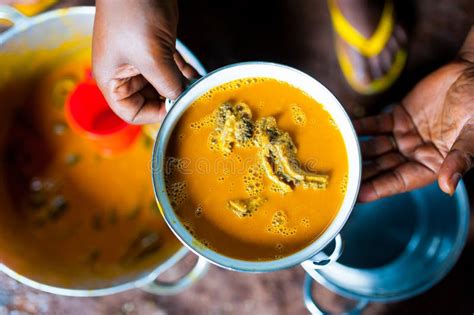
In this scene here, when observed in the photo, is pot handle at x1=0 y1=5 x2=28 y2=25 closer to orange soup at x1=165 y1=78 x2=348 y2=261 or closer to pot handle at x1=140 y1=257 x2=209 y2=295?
orange soup at x1=165 y1=78 x2=348 y2=261

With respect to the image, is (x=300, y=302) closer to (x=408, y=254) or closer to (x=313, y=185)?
(x=408, y=254)

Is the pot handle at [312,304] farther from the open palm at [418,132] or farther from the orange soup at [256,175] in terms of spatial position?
the orange soup at [256,175]

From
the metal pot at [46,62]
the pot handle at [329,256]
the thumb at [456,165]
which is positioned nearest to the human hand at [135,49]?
the metal pot at [46,62]

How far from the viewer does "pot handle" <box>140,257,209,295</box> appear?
1.23 meters

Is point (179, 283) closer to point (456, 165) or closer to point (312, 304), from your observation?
point (312, 304)

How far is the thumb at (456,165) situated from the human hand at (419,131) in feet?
0.21

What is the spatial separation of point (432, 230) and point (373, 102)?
15.5 inches

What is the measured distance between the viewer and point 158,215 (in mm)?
1172

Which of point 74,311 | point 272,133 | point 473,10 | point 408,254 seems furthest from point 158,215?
point 473,10

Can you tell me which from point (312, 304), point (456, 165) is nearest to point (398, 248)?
point (312, 304)

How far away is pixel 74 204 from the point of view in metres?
1.17

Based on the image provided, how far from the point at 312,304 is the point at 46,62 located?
98 centimetres

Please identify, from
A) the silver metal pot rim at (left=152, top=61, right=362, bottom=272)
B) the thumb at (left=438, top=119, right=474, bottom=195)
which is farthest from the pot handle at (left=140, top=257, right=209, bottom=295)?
the thumb at (left=438, top=119, right=474, bottom=195)

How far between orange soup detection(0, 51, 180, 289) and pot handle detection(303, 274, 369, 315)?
39 cm
